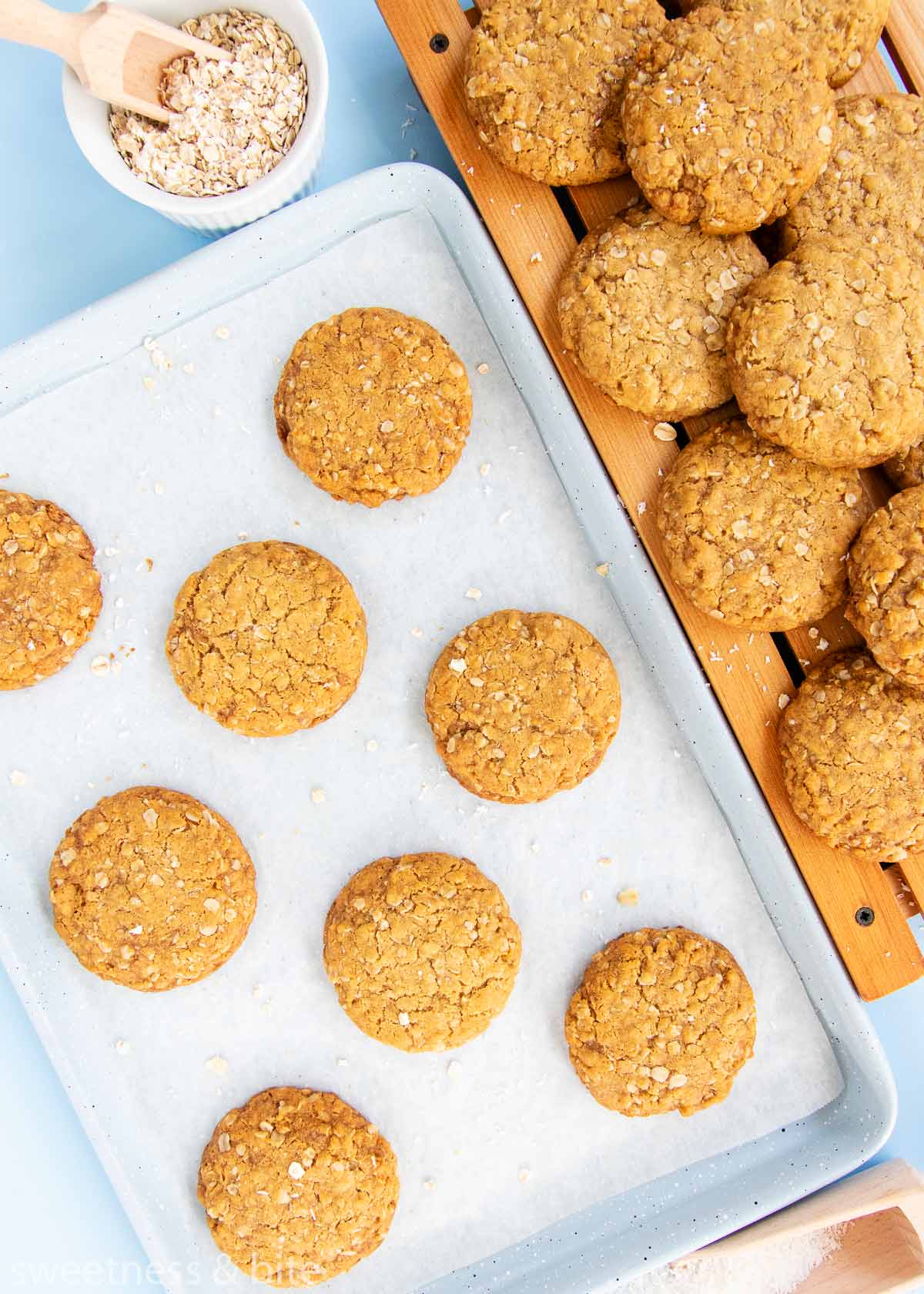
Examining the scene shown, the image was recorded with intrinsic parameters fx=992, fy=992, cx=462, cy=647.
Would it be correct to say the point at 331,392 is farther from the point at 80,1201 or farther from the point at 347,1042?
the point at 80,1201

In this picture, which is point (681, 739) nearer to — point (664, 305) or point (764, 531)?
point (764, 531)

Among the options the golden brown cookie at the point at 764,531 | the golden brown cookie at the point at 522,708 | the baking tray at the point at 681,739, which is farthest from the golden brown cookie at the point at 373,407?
the golden brown cookie at the point at 764,531

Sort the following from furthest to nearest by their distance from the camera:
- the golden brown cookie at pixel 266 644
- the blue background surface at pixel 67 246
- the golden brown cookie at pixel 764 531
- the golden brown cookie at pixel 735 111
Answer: the blue background surface at pixel 67 246, the golden brown cookie at pixel 266 644, the golden brown cookie at pixel 764 531, the golden brown cookie at pixel 735 111

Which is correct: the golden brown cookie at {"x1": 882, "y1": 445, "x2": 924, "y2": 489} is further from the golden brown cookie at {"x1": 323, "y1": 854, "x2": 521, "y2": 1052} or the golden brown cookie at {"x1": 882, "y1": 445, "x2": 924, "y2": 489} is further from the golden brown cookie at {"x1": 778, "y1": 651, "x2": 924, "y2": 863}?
the golden brown cookie at {"x1": 323, "y1": 854, "x2": 521, "y2": 1052}

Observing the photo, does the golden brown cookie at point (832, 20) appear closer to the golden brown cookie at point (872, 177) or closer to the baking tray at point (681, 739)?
the golden brown cookie at point (872, 177)

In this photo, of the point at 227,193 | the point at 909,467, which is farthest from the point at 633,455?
the point at 227,193

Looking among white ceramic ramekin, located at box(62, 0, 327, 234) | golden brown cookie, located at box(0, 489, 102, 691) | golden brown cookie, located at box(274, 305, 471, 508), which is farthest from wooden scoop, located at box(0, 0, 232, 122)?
golden brown cookie, located at box(0, 489, 102, 691)
